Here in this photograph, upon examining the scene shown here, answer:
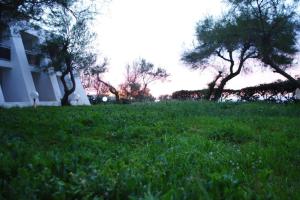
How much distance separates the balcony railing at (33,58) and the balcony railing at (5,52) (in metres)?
2.14

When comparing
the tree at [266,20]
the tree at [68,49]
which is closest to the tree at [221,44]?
the tree at [266,20]

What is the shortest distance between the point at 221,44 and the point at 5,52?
645 inches

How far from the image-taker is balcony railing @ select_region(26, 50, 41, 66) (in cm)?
2621

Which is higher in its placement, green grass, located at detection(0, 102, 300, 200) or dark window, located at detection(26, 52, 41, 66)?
dark window, located at detection(26, 52, 41, 66)

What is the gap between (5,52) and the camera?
2473 cm

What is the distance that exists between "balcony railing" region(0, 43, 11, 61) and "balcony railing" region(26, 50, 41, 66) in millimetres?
2138

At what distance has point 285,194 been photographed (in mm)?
3273

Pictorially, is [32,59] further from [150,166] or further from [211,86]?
[150,166]

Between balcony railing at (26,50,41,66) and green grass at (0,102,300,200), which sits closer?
green grass at (0,102,300,200)

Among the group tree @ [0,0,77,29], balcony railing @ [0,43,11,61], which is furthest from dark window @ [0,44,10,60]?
tree @ [0,0,77,29]

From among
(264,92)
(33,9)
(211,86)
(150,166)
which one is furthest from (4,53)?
(150,166)

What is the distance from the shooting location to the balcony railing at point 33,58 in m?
26.2

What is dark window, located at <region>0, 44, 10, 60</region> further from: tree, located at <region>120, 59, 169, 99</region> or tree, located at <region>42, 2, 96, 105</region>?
tree, located at <region>120, 59, 169, 99</region>

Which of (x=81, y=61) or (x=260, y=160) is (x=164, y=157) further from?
(x=81, y=61)
